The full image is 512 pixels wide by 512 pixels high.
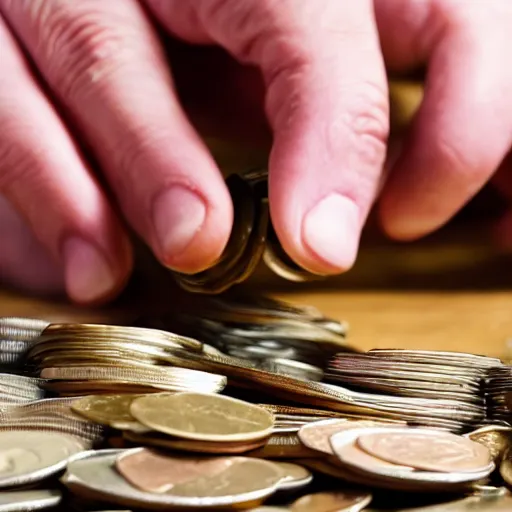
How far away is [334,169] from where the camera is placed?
54cm

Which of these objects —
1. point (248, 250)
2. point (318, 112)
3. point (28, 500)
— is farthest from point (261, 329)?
point (28, 500)

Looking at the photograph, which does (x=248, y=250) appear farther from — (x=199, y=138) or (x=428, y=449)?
(x=428, y=449)

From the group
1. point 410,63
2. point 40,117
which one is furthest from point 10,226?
point 410,63

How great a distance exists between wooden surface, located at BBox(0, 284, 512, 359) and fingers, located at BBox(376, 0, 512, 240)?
0.08 meters

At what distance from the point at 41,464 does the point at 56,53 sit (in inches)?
16.7

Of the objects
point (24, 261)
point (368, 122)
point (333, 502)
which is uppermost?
point (368, 122)

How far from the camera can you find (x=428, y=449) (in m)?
0.36

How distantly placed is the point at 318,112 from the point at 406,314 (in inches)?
10.4

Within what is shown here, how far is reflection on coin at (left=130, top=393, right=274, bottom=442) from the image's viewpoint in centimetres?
33

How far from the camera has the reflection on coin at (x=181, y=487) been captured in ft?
0.99

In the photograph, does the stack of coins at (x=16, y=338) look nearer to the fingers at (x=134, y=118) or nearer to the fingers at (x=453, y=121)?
the fingers at (x=134, y=118)

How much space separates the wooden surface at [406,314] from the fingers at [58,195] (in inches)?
2.3

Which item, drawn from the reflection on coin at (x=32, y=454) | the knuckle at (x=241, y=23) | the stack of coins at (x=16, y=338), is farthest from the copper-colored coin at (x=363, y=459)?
the knuckle at (x=241, y=23)

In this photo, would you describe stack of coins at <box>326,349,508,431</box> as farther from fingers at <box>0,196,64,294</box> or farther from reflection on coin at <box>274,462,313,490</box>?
fingers at <box>0,196,64,294</box>
